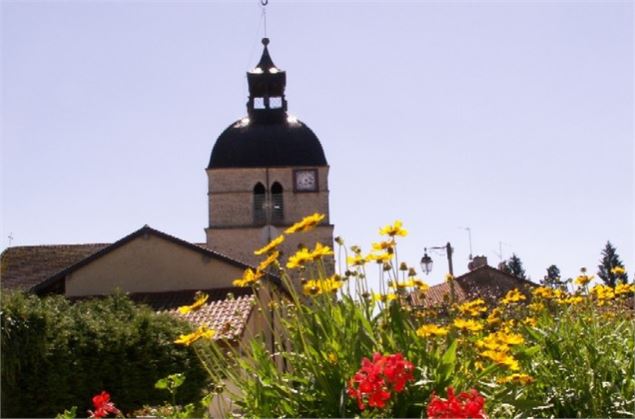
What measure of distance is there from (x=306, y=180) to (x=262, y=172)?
7.30 feet

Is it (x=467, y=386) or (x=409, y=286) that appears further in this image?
(x=409, y=286)

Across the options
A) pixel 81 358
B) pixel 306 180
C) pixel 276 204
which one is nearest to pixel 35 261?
pixel 276 204

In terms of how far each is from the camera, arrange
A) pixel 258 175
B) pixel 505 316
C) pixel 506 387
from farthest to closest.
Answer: pixel 258 175
pixel 505 316
pixel 506 387

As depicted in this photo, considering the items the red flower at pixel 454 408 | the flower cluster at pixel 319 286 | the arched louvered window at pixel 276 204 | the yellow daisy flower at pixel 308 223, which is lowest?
the red flower at pixel 454 408

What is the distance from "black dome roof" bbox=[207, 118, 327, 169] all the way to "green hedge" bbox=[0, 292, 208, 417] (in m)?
27.3

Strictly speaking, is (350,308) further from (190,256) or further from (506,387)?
(190,256)

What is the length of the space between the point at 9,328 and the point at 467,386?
10.6 meters

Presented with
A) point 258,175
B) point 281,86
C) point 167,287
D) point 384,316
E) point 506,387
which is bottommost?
point 506,387

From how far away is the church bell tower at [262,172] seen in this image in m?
41.6

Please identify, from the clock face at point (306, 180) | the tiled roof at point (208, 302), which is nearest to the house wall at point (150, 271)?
the tiled roof at point (208, 302)

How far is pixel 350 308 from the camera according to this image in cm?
350

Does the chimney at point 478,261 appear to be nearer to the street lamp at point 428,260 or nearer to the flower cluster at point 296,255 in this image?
the street lamp at point 428,260

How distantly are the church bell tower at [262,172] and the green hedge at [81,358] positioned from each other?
26131 millimetres

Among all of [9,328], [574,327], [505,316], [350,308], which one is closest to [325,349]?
[350,308]
